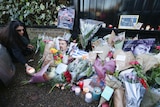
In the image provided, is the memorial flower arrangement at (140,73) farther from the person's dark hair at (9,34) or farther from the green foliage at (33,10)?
the person's dark hair at (9,34)

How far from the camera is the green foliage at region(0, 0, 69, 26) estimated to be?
271 cm

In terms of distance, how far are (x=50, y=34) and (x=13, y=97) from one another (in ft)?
4.46

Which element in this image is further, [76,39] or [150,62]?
[76,39]

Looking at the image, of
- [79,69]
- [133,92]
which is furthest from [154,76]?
[79,69]

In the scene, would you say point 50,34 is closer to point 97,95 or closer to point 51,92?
point 51,92

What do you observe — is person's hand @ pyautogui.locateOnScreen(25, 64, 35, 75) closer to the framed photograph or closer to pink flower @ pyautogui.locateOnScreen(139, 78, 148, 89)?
pink flower @ pyautogui.locateOnScreen(139, 78, 148, 89)

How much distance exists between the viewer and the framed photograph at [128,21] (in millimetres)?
2590

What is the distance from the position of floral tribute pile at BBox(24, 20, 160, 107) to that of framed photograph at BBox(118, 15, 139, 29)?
0.71ft

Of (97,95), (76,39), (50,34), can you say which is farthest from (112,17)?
(97,95)

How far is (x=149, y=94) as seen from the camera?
5.35 feet

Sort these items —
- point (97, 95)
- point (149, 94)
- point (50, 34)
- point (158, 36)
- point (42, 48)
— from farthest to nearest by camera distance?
point (50, 34) < point (158, 36) < point (42, 48) < point (97, 95) < point (149, 94)

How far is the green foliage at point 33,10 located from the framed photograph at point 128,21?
3.42 feet

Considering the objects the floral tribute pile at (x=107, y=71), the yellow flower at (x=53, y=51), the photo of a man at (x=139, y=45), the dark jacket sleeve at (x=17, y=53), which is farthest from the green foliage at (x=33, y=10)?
the photo of a man at (x=139, y=45)

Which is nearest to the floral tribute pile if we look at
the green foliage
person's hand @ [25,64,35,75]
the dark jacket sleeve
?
person's hand @ [25,64,35,75]
